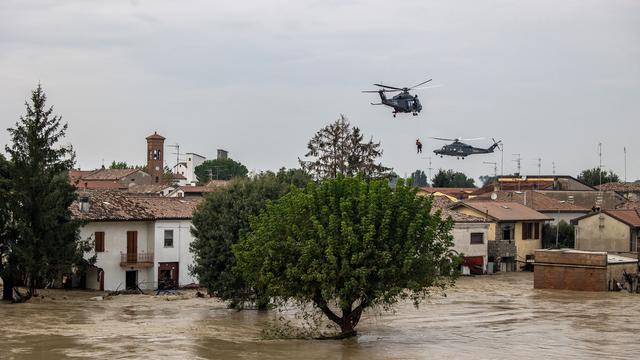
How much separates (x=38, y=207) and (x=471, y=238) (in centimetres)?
3712

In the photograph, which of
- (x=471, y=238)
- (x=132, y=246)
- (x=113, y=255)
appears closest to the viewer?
(x=113, y=255)

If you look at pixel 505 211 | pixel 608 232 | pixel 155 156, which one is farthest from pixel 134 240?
pixel 155 156

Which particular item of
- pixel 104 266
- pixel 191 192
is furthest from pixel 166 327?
pixel 191 192

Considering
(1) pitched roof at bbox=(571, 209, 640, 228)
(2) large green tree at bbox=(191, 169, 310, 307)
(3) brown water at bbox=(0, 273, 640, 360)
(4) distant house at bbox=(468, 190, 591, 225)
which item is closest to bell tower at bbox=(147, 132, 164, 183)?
(4) distant house at bbox=(468, 190, 591, 225)

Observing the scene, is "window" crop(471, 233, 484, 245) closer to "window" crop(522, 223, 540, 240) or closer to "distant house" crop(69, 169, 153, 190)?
"window" crop(522, 223, 540, 240)

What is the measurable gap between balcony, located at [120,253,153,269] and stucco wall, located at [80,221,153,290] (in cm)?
32

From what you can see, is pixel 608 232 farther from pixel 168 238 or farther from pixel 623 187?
pixel 623 187

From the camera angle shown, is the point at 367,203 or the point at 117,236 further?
the point at 117,236

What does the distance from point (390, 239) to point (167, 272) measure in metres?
31.4

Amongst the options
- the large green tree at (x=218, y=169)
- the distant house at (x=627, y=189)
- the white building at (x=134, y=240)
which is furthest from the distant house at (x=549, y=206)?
the large green tree at (x=218, y=169)

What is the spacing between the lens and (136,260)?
2606 inches

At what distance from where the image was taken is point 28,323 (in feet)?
152

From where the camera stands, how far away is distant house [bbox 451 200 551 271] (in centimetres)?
8169

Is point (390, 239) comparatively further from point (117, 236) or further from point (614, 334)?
point (117, 236)
